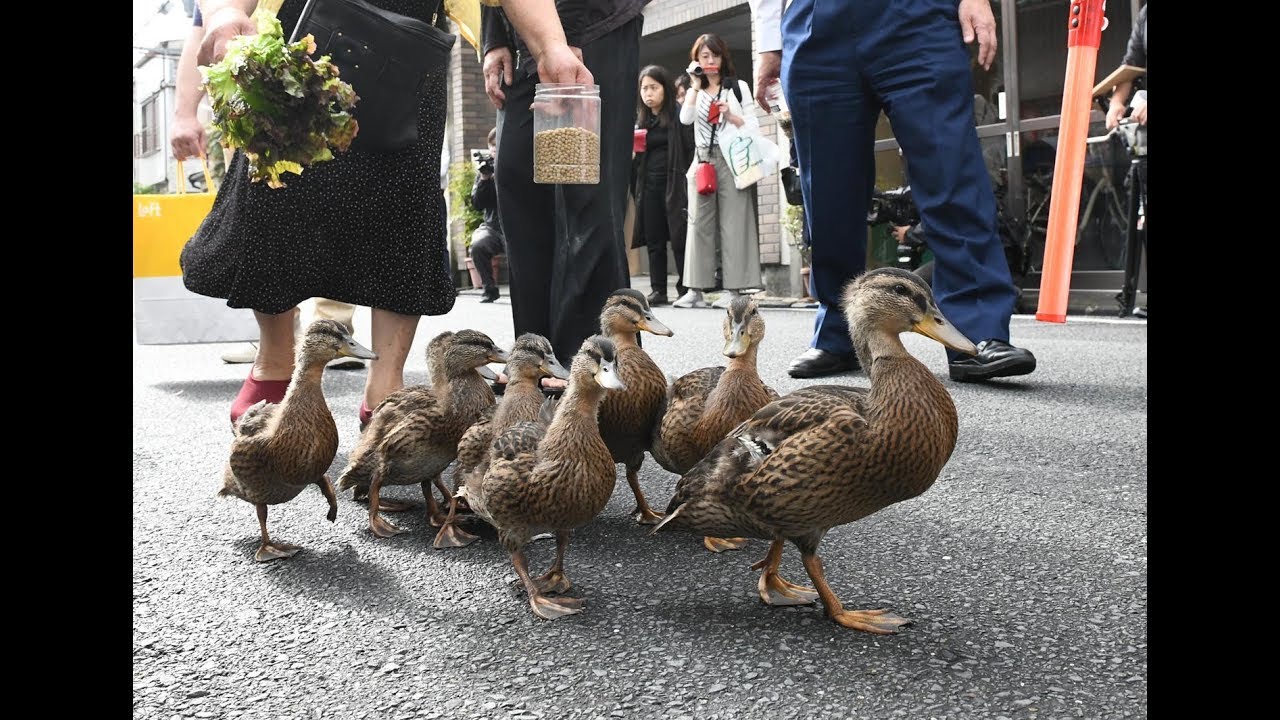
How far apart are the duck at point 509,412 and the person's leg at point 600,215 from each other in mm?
1138

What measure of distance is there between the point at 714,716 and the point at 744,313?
1.54 m

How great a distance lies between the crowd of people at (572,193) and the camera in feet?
13.1

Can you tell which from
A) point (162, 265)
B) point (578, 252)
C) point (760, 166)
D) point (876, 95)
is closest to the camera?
point (578, 252)

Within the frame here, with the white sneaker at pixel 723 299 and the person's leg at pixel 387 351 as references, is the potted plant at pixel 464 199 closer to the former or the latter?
the white sneaker at pixel 723 299

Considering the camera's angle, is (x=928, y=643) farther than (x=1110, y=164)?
No

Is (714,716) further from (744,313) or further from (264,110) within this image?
(264,110)

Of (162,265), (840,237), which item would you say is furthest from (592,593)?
(162,265)

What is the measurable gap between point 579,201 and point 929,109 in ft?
5.93

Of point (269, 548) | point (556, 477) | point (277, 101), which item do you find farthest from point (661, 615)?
point (277, 101)

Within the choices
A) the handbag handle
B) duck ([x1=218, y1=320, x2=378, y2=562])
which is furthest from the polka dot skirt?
duck ([x1=218, y1=320, x2=378, y2=562])

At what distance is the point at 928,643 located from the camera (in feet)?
7.32

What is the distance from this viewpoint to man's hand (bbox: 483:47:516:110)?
4.59 m

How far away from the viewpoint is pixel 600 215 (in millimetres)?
4508

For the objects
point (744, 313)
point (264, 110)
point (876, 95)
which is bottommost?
point (744, 313)
